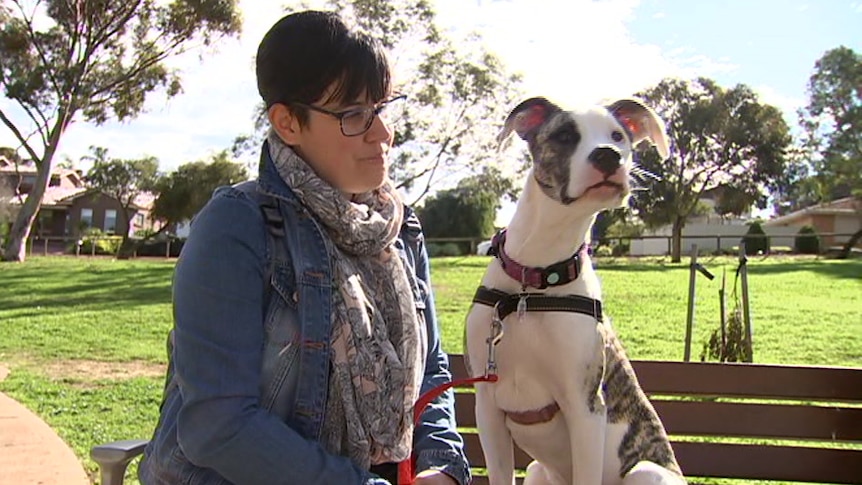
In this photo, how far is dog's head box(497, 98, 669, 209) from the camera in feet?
7.62

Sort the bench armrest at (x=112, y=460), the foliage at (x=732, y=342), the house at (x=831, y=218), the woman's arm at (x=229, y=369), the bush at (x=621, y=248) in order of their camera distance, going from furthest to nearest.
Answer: the house at (x=831, y=218) < the bush at (x=621, y=248) < the foliage at (x=732, y=342) < the bench armrest at (x=112, y=460) < the woman's arm at (x=229, y=369)

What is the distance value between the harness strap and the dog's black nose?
0.38 metres

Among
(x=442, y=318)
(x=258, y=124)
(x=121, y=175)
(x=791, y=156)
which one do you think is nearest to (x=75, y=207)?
(x=121, y=175)

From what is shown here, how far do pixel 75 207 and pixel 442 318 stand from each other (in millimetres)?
43782

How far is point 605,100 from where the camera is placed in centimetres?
263

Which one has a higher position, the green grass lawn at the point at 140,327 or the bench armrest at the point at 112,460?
the bench armrest at the point at 112,460

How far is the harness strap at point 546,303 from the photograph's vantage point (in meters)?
2.29

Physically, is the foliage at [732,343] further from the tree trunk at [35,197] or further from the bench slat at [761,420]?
the tree trunk at [35,197]

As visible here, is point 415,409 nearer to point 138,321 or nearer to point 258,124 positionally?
point 138,321

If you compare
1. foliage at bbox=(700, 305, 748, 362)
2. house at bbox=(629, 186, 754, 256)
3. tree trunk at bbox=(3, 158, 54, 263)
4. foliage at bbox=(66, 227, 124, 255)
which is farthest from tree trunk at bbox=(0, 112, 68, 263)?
foliage at bbox=(700, 305, 748, 362)

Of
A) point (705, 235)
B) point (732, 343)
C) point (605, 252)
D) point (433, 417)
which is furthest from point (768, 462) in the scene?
point (705, 235)

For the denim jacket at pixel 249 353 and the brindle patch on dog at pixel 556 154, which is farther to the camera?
the brindle patch on dog at pixel 556 154

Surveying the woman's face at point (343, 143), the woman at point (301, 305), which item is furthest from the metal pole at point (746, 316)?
the woman's face at point (343, 143)

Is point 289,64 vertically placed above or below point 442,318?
above
